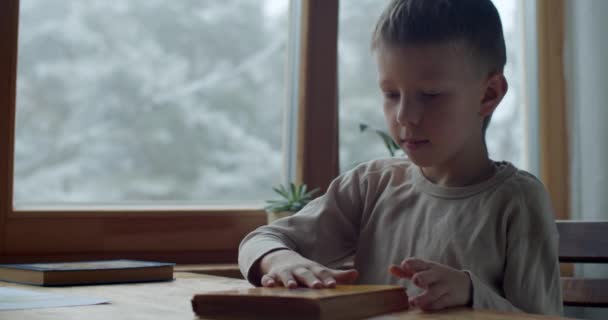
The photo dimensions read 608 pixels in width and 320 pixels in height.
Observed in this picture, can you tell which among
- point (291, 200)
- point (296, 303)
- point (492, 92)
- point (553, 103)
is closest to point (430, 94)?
point (492, 92)

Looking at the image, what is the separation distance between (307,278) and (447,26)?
1.33ft

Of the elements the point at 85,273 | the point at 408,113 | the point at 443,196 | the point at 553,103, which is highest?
the point at 553,103

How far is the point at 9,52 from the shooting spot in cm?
166

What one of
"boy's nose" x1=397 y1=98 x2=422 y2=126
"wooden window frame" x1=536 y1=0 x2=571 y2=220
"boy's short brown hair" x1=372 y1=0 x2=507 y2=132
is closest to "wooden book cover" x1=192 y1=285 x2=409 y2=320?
"boy's nose" x1=397 y1=98 x2=422 y2=126

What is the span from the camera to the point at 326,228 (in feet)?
3.71

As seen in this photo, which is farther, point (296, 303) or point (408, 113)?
point (408, 113)

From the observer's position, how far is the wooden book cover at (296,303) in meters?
0.67

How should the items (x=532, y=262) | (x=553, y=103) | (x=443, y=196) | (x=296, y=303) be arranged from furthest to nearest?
(x=553, y=103) → (x=443, y=196) → (x=532, y=262) → (x=296, y=303)

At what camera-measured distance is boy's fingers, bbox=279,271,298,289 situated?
790mm

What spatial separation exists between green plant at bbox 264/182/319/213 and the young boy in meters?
0.67

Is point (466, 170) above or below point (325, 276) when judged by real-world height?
above

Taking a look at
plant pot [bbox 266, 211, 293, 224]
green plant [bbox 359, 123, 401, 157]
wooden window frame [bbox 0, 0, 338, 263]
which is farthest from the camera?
green plant [bbox 359, 123, 401, 157]

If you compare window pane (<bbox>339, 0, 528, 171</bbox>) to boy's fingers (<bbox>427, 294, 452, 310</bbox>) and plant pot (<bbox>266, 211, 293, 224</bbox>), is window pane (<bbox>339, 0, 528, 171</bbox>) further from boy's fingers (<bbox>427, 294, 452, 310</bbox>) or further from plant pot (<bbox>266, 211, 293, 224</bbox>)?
boy's fingers (<bbox>427, 294, 452, 310</bbox>)

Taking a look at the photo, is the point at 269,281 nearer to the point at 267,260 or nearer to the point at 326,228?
the point at 267,260
